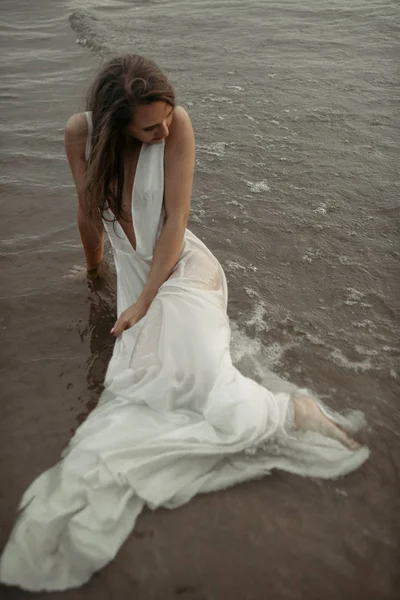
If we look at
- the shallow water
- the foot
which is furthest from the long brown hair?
the foot

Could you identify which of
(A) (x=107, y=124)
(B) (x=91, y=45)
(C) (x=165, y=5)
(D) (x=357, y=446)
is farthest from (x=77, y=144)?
(C) (x=165, y=5)

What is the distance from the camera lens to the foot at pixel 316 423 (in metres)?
2.56

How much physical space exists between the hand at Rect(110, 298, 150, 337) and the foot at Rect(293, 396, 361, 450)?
1025mm

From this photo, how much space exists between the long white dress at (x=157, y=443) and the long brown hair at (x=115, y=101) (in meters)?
0.15

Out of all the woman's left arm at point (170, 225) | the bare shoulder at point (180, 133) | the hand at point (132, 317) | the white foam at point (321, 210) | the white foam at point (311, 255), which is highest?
the bare shoulder at point (180, 133)

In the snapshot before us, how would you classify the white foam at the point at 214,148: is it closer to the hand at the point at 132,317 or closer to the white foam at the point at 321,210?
the white foam at the point at 321,210

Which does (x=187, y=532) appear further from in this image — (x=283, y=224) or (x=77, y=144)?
(x=283, y=224)

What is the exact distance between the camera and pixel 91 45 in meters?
8.58

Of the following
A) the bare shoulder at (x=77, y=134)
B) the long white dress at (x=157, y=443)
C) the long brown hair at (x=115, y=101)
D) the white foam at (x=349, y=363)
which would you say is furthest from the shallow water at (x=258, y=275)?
the long brown hair at (x=115, y=101)

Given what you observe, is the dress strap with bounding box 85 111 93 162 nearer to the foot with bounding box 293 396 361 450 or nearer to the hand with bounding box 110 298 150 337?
the hand with bounding box 110 298 150 337

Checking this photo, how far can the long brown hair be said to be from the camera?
99.7 inches

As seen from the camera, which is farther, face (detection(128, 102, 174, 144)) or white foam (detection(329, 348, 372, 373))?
white foam (detection(329, 348, 372, 373))

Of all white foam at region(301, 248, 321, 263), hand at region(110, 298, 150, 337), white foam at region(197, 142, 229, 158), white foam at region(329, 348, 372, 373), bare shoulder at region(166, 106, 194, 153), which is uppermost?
bare shoulder at region(166, 106, 194, 153)

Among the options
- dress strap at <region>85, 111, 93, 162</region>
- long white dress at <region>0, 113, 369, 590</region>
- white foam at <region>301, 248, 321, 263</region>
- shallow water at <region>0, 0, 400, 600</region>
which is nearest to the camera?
long white dress at <region>0, 113, 369, 590</region>
